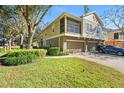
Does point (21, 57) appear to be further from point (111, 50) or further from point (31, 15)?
point (111, 50)

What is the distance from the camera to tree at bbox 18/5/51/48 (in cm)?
1159

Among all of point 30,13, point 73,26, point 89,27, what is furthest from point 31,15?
point 89,27

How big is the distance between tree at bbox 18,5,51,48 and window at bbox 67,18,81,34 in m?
6.07

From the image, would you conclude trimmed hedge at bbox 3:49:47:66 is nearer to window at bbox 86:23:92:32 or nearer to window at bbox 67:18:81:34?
window at bbox 67:18:81:34

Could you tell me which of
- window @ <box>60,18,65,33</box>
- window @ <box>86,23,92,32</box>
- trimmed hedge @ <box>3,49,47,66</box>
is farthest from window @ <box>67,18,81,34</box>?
trimmed hedge @ <box>3,49,47,66</box>

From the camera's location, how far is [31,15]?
1255 cm

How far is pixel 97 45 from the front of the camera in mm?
22391

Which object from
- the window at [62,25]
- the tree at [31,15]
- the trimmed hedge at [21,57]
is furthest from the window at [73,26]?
the trimmed hedge at [21,57]

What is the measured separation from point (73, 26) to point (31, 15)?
7.91 metres

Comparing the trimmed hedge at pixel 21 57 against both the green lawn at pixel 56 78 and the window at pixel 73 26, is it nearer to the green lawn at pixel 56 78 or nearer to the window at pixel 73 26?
the green lawn at pixel 56 78

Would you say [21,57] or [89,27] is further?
[89,27]

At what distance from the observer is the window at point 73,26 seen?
18.9 meters
